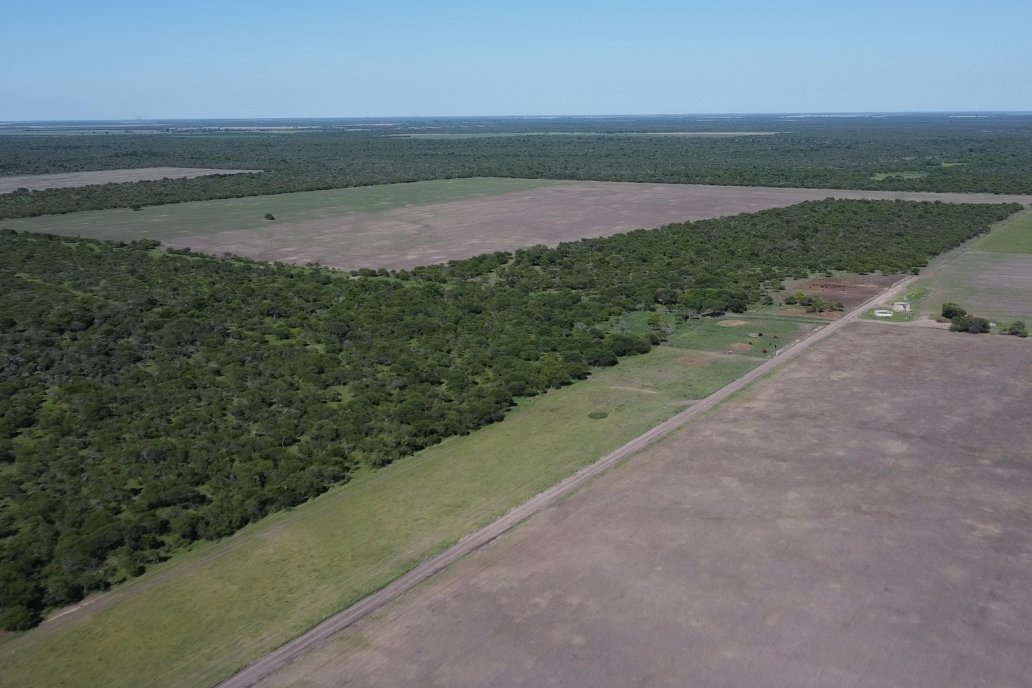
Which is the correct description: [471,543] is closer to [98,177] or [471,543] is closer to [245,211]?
[245,211]

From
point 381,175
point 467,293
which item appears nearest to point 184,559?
point 467,293

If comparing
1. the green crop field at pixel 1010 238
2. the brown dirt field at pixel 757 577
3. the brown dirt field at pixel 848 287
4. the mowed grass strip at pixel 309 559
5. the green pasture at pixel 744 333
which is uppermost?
the green crop field at pixel 1010 238

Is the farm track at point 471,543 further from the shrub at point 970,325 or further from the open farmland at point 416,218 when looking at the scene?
the open farmland at point 416,218

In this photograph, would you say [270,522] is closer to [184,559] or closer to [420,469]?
[184,559]

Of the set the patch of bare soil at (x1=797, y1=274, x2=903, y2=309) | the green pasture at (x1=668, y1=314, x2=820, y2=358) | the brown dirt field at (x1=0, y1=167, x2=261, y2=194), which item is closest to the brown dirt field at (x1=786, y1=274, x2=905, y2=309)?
the patch of bare soil at (x1=797, y1=274, x2=903, y2=309)

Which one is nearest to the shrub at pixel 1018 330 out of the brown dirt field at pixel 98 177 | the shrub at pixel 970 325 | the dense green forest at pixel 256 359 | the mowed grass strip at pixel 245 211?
the shrub at pixel 970 325

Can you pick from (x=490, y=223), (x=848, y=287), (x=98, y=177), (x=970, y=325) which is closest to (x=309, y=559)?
(x=970, y=325)
